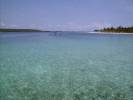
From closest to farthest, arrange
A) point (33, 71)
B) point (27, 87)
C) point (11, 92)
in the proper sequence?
point (11, 92) → point (27, 87) → point (33, 71)

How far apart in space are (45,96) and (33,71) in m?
2.73

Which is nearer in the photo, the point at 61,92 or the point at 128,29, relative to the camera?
the point at 61,92

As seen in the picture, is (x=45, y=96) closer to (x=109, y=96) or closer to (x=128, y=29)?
(x=109, y=96)

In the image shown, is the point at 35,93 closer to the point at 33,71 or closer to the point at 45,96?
the point at 45,96

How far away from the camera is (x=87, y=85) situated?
549cm

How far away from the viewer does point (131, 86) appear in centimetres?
541

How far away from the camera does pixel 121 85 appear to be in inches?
216

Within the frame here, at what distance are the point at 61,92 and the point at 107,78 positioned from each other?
2119 mm

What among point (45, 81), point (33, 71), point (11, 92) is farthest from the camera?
point (33, 71)

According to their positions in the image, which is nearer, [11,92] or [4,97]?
[4,97]

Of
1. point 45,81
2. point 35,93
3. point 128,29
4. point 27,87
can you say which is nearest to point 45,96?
point 35,93

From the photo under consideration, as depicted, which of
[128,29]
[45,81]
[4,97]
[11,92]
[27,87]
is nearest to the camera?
[4,97]

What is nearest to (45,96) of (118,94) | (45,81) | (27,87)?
(27,87)

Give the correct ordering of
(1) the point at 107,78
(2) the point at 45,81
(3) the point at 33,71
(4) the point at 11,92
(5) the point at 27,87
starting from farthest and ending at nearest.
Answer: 1. (3) the point at 33,71
2. (1) the point at 107,78
3. (2) the point at 45,81
4. (5) the point at 27,87
5. (4) the point at 11,92
